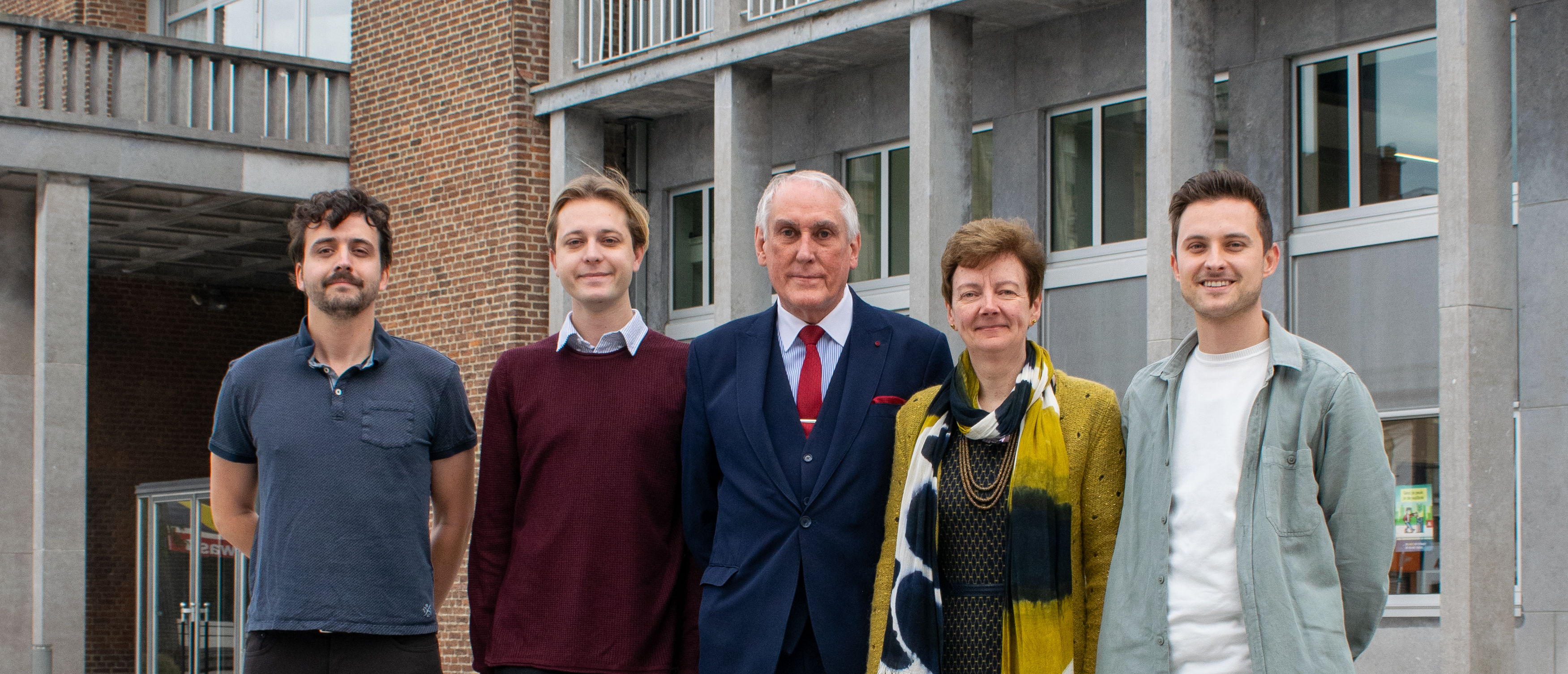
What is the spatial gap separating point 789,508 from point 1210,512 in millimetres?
1034

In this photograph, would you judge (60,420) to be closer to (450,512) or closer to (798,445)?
(450,512)

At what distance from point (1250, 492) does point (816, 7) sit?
10157 mm

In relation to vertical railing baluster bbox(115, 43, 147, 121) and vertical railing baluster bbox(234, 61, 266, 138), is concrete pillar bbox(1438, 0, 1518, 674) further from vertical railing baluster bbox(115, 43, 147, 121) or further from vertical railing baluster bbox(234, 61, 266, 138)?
vertical railing baluster bbox(115, 43, 147, 121)

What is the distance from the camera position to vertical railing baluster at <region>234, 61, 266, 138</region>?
16422mm

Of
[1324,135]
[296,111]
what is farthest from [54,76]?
[1324,135]

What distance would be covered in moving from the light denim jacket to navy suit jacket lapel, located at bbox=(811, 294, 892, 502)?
77 cm

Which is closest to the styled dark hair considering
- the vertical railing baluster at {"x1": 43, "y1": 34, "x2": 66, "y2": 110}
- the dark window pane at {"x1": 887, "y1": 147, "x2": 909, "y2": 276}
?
the dark window pane at {"x1": 887, "y1": 147, "x2": 909, "y2": 276}

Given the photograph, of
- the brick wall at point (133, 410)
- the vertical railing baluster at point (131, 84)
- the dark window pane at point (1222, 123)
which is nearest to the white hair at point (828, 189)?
the dark window pane at point (1222, 123)

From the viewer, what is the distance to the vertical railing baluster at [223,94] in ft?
53.6

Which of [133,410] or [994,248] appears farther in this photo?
[133,410]

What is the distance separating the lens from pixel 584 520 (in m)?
4.22

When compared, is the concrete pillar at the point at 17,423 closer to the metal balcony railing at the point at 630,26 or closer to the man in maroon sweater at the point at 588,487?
the metal balcony railing at the point at 630,26

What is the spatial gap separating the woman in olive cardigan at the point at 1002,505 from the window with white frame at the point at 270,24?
14.6 meters

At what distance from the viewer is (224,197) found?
652 inches
